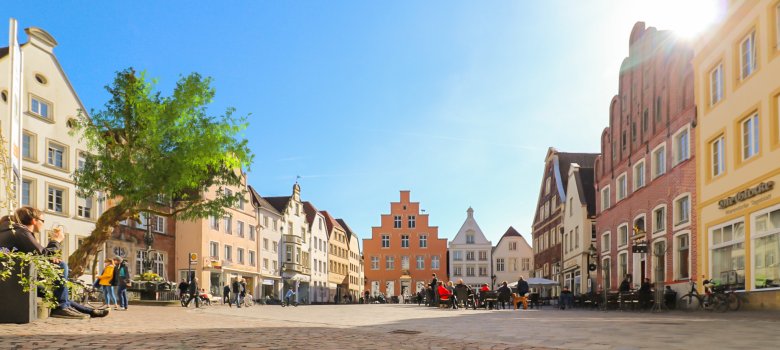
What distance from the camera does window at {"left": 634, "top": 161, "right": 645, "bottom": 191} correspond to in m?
34.7

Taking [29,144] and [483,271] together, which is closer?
[29,144]

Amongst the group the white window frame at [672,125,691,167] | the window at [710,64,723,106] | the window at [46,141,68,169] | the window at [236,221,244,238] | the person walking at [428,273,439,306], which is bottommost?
the person walking at [428,273,439,306]

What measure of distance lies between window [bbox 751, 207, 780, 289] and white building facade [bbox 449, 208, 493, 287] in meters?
67.4

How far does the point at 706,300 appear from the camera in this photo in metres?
24.3

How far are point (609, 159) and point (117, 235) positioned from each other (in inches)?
1130

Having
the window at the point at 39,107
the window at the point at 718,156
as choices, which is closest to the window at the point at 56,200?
the window at the point at 39,107

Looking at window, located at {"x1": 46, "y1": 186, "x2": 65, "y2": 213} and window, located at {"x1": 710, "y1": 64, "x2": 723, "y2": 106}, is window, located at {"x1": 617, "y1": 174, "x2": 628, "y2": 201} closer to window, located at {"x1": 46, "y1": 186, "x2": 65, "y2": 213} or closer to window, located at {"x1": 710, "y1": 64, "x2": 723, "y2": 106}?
window, located at {"x1": 710, "y1": 64, "x2": 723, "y2": 106}

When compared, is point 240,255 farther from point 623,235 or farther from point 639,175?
point 639,175

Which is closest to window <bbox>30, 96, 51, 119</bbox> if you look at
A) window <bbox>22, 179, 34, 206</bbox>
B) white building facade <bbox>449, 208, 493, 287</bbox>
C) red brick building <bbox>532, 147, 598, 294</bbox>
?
window <bbox>22, 179, 34, 206</bbox>

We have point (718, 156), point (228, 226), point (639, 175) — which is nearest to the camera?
point (718, 156)

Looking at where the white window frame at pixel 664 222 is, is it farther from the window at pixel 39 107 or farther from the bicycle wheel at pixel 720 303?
the window at pixel 39 107

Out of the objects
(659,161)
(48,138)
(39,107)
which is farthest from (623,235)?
(39,107)

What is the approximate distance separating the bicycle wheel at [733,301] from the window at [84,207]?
1307 inches

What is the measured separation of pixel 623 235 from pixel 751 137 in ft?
53.3
